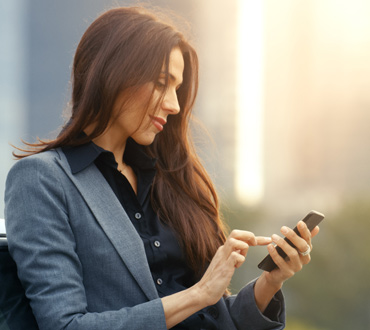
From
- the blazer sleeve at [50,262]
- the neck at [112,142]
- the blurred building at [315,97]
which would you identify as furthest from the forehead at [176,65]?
the blurred building at [315,97]

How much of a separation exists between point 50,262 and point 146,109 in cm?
51

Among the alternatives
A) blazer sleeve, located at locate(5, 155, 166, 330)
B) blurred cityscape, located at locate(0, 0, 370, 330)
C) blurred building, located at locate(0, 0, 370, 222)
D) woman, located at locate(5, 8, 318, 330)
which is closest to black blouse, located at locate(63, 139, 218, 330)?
woman, located at locate(5, 8, 318, 330)

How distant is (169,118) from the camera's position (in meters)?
2.03

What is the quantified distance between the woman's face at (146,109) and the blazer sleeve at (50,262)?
0.30 meters

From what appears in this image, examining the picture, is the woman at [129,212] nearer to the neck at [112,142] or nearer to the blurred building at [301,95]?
the neck at [112,142]

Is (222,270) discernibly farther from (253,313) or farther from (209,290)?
(253,313)

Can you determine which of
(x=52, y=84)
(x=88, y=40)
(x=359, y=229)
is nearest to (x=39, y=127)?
(x=52, y=84)

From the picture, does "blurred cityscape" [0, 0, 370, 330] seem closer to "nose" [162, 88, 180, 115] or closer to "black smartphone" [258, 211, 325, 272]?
"nose" [162, 88, 180, 115]

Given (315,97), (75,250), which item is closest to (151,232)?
(75,250)

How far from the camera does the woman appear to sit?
4.77 feet

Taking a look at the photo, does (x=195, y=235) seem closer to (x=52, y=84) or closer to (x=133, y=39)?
(x=133, y=39)

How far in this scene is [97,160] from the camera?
5.70 feet

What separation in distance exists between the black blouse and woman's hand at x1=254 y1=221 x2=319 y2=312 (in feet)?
0.52

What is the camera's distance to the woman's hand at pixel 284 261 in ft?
5.27
